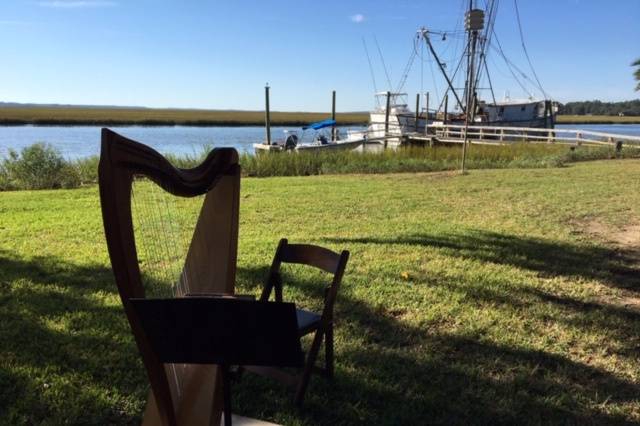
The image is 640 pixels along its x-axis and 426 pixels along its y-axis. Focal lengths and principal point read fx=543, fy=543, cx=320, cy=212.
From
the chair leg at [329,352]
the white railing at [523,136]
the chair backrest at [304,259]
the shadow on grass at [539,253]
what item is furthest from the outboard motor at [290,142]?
the chair leg at [329,352]

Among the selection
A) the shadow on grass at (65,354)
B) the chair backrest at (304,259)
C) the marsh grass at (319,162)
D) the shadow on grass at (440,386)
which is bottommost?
the shadow on grass at (440,386)

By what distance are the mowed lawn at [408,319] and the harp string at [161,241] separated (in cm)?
75

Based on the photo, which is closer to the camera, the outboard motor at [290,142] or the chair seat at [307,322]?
the chair seat at [307,322]

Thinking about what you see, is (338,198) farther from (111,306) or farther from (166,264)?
(166,264)

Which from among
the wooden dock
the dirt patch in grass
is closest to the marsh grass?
the wooden dock

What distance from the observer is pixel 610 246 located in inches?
262

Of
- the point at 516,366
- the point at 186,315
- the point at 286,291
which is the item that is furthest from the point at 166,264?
the point at 516,366

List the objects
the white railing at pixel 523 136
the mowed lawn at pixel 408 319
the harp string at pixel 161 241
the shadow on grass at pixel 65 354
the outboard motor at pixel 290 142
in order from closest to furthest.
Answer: the harp string at pixel 161 241
the shadow on grass at pixel 65 354
the mowed lawn at pixel 408 319
the white railing at pixel 523 136
the outboard motor at pixel 290 142

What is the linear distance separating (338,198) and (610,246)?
489cm

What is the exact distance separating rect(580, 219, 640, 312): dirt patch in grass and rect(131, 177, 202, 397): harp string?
381 centimetres

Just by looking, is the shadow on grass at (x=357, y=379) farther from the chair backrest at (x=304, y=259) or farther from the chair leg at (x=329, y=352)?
the chair backrest at (x=304, y=259)

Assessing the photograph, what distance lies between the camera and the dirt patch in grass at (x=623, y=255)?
4.91 meters

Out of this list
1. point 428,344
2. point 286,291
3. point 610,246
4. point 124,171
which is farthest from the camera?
point 610,246

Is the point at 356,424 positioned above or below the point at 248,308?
below
